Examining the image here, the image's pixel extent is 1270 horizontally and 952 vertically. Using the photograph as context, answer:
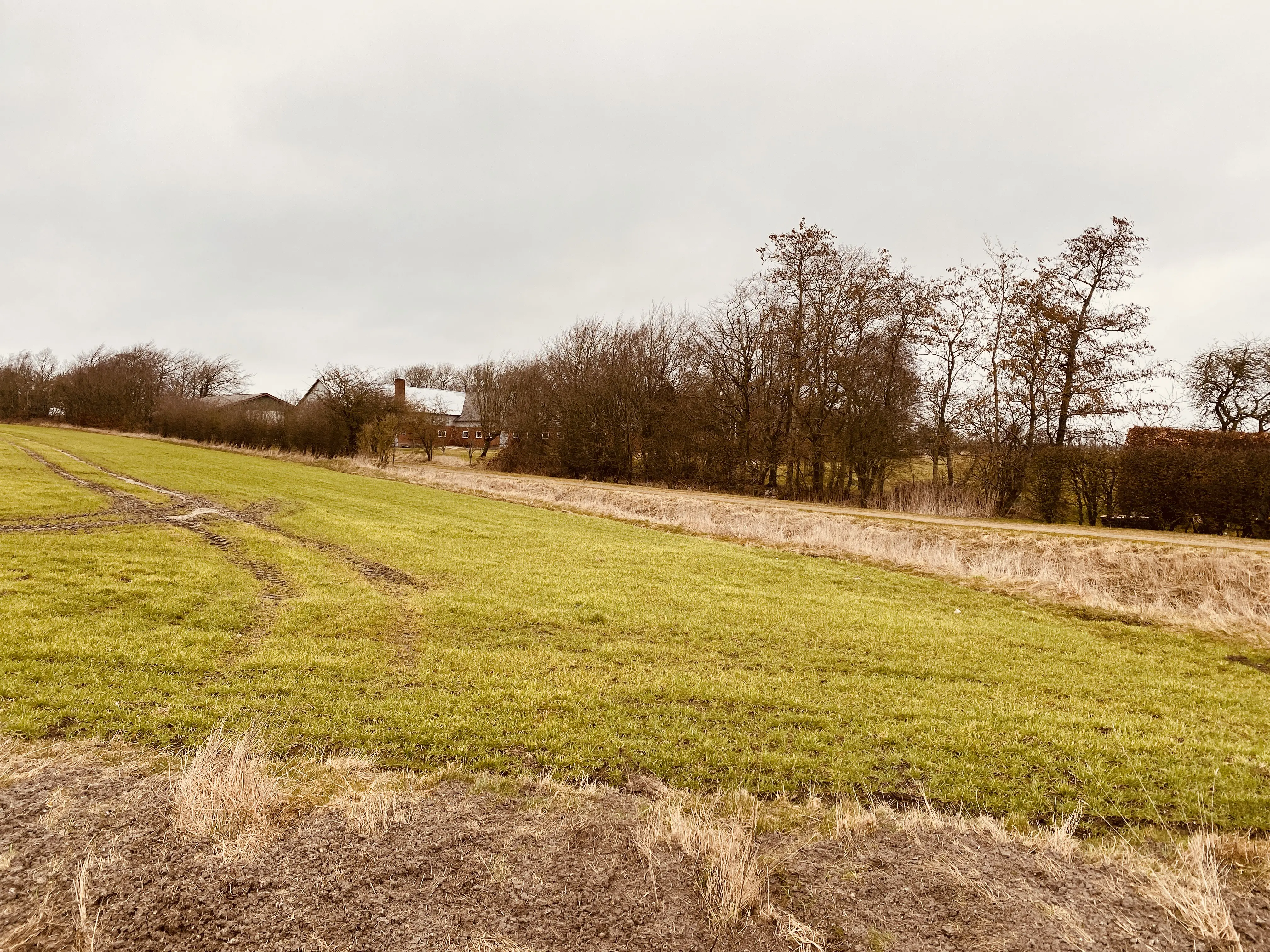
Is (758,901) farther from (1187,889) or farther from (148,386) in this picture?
(148,386)

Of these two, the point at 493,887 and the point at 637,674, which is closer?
the point at 493,887

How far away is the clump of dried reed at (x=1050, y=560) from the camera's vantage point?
11.7 m

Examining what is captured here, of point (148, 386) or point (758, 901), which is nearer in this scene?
point (758, 901)

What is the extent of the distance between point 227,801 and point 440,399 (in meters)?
86.3

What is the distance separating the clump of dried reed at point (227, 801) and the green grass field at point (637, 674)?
2.63 feet

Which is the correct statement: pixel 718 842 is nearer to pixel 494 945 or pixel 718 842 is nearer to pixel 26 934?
pixel 494 945

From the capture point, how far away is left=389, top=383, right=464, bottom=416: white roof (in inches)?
3209

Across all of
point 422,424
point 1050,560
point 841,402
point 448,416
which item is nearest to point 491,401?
point 422,424

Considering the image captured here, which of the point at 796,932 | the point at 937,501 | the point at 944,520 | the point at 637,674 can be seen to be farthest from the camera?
the point at 937,501

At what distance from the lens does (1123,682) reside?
749 centimetres

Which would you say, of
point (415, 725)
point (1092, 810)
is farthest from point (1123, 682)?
point (415, 725)

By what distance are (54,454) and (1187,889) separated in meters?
41.9

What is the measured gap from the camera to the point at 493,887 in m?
3.29

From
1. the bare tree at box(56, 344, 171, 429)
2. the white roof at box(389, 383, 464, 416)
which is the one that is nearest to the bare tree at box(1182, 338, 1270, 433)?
the white roof at box(389, 383, 464, 416)
